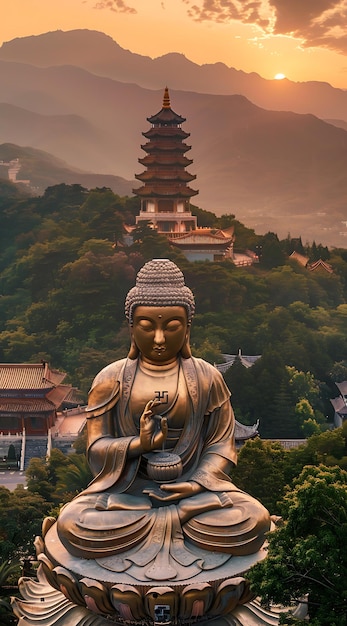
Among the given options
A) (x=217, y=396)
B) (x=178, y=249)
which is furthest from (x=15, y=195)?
(x=217, y=396)

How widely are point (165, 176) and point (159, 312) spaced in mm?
22285

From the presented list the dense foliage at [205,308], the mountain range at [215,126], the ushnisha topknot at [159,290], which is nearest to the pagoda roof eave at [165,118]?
the dense foliage at [205,308]

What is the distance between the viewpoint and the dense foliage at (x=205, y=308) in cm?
1817

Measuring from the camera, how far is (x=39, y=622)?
183 inches

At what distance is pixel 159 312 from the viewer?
4.91 metres

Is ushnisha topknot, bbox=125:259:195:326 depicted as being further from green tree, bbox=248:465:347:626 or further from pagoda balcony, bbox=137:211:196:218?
pagoda balcony, bbox=137:211:196:218

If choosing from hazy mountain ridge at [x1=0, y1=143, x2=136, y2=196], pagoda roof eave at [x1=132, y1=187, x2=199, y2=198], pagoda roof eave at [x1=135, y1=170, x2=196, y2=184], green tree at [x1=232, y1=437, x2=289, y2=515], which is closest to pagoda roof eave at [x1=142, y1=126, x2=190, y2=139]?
pagoda roof eave at [x1=135, y1=170, x2=196, y2=184]

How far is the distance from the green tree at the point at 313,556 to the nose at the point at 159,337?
1.27 m

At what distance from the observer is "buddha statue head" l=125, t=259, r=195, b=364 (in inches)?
193

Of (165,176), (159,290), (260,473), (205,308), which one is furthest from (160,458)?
(165,176)

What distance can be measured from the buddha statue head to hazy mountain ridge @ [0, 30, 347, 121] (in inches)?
1253

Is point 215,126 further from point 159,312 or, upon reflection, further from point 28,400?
point 159,312

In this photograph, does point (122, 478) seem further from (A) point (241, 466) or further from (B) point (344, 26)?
(B) point (344, 26)

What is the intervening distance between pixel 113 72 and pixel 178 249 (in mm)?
16794
